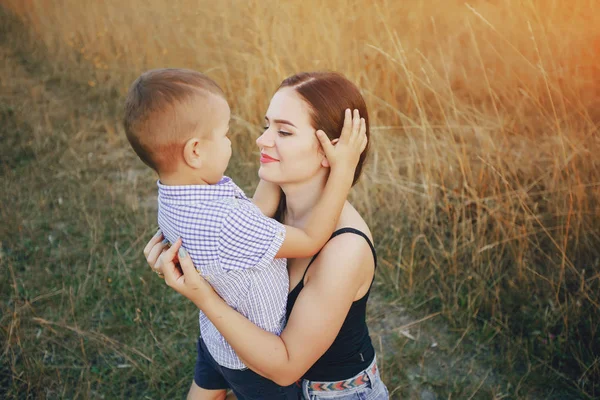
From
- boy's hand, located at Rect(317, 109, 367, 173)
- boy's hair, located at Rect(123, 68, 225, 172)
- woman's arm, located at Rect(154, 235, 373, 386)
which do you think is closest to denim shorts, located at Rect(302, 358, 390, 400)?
woman's arm, located at Rect(154, 235, 373, 386)

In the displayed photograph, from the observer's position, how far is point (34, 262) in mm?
3863

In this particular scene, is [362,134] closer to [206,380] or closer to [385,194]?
[206,380]

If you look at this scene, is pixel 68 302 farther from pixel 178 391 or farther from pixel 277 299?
pixel 277 299

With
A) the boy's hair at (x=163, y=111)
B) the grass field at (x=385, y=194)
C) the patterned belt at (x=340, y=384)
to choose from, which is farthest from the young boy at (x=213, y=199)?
the grass field at (x=385, y=194)

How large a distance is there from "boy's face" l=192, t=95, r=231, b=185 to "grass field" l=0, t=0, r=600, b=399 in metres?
1.69

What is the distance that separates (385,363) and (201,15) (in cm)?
459

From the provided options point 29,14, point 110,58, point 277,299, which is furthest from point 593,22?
point 29,14

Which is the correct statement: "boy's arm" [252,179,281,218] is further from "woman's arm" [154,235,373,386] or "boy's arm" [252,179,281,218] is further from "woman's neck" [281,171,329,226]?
"woman's arm" [154,235,373,386]

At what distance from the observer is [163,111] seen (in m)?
1.56

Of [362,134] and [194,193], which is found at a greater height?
[362,134]

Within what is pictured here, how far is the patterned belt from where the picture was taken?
1.96 metres

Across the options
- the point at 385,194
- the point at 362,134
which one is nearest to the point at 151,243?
the point at 362,134

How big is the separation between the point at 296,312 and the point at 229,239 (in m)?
0.34

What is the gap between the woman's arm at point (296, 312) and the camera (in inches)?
63.9
